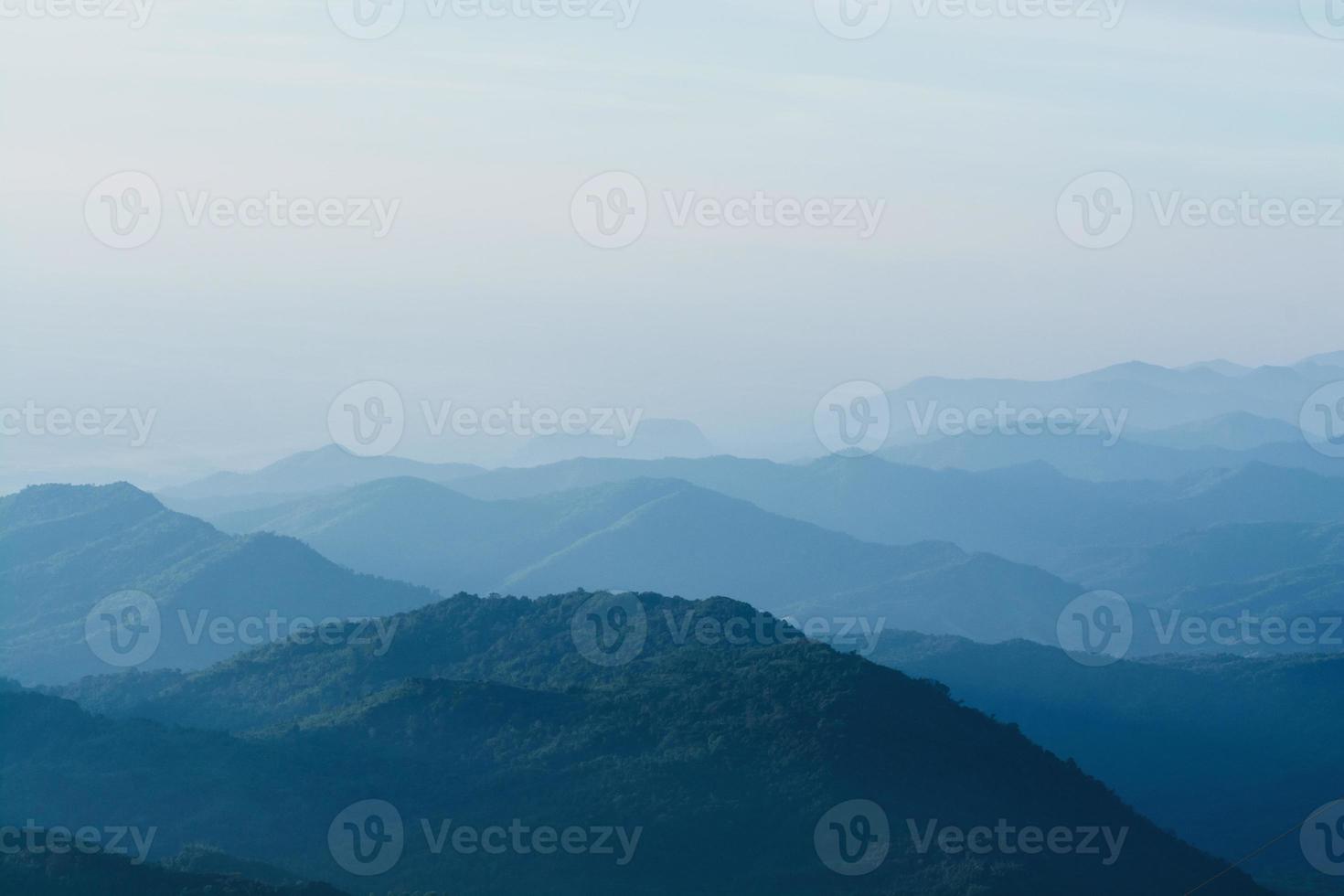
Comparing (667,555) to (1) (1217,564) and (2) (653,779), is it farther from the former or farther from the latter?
(2) (653,779)

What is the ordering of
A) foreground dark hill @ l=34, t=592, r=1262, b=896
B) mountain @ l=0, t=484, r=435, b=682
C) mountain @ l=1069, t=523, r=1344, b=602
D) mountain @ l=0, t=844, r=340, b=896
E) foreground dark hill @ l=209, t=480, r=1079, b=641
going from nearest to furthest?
mountain @ l=0, t=844, r=340, b=896
foreground dark hill @ l=34, t=592, r=1262, b=896
mountain @ l=0, t=484, r=435, b=682
foreground dark hill @ l=209, t=480, r=1079, b=641
mountain @ l=1069, t=523, r=1344, b=602

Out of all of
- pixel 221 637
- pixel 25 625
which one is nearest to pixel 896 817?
pixel 221 637

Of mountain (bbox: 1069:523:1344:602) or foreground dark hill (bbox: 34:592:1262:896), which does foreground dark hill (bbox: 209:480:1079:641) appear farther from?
foreground dark hill (bbox: 34:592:1262:896)

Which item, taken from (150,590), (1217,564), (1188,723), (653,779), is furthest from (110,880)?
(1217,564)

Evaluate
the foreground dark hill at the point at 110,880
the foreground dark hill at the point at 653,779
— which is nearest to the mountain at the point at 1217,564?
the foreground dark hill at the point at 653,779

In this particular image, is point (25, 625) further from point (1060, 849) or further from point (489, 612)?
point (1060, 849)

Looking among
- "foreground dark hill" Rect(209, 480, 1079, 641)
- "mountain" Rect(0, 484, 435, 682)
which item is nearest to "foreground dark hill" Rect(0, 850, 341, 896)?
"mountain" Rect(0, 484, 435, 682)
